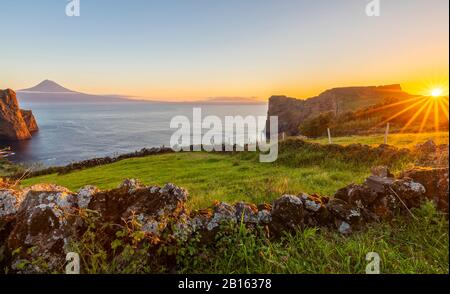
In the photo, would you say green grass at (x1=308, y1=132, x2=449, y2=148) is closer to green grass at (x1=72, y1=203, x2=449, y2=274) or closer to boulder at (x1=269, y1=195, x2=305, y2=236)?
green grass at (x1=72, y1=203, x2=449, y2=274)

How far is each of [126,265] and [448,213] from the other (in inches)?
210

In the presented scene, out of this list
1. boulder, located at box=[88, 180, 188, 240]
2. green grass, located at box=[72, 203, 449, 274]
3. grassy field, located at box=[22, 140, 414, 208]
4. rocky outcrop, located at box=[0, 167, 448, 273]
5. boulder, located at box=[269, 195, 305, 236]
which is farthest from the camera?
grassy field, located at box=[22, 140, 414, 208]

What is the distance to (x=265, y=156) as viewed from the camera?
21625mm

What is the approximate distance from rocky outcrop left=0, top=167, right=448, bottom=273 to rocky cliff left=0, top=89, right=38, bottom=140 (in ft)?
530

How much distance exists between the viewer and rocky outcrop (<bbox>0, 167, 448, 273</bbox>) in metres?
3.78

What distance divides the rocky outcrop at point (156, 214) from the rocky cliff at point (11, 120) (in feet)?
530

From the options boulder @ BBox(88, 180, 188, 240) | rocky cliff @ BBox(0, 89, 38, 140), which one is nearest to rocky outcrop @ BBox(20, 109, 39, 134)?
rocky cliff @ BBox(0, 89, 38, 140)

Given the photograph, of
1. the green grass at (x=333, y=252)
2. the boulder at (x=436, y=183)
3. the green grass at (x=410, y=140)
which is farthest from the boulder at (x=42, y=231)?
the green grass at (x=410, y=140)

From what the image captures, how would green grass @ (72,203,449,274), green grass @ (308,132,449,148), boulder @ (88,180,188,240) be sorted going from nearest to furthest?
green grass @ (72,203,449,274) < boulder @ (88,180,188,240) < green grass @ (308,132,449,148)

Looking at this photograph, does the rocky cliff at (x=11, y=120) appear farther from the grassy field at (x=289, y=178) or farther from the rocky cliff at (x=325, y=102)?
the rocky cliff at (x=325, y=102)

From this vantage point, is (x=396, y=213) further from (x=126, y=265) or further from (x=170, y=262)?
(x=126, y=265)

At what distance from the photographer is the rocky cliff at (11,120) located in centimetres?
12519

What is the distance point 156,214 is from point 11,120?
167 meters
